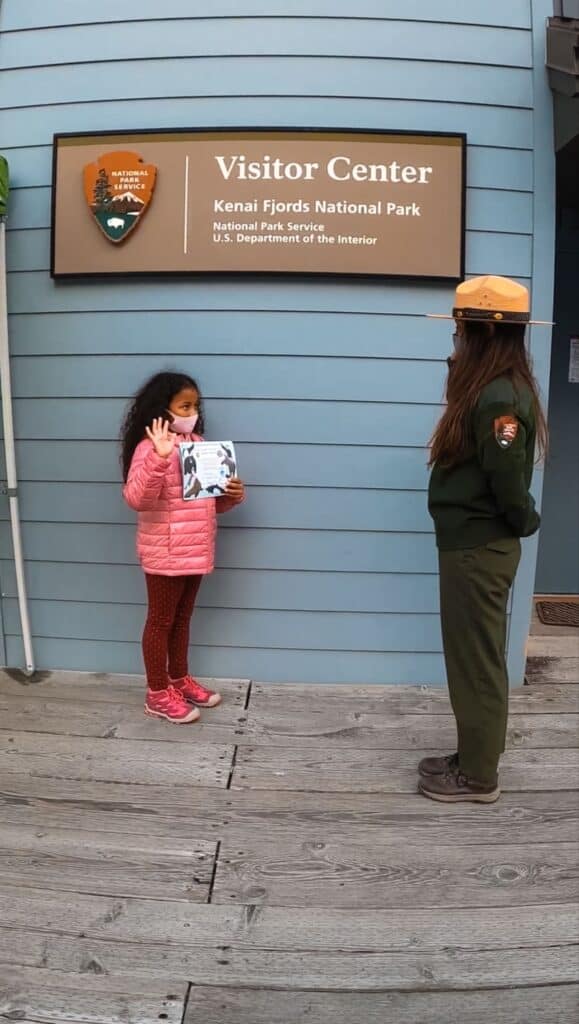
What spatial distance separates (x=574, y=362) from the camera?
4.50 m

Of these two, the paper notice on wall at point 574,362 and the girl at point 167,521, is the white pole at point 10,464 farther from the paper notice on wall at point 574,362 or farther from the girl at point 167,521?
the paper notice on wall at point 574,362

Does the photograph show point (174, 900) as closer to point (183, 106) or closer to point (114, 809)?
point (114, 809)

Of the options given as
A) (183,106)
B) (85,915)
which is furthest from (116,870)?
(183,106)

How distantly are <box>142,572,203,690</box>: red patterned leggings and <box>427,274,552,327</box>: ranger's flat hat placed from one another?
5.18ft

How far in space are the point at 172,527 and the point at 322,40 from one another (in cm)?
220

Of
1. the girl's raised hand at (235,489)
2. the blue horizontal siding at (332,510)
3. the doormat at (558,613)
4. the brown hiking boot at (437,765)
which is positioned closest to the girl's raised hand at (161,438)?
the girl's raised hand at (235,489)

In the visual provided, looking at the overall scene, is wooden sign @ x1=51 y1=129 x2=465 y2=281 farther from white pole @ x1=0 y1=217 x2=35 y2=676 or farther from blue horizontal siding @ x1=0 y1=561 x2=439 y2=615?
blue horizontal siding @ x1=0 y1=561 x2=439 y2=615

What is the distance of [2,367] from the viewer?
320 cm

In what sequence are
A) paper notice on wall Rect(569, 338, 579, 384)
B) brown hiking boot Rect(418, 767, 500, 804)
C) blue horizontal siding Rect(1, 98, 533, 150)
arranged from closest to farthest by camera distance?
1. brown hiking boot Rect(418, 767, 500, 804)
2. blue horizontal siding Rect(1, 98, 533, 150)
3. paper notice on wall Rect(569, 338, 579, 384)

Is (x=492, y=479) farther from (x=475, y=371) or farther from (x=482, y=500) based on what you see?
(x=475, y=371)

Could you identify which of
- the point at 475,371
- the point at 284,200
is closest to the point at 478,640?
the point at 475,371

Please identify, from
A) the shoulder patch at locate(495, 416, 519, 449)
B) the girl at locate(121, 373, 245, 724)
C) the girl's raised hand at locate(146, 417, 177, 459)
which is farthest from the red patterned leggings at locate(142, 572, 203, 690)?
the shoulder patch at locate(495, 416, 519, 449)

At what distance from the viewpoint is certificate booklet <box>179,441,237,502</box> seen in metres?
2.86

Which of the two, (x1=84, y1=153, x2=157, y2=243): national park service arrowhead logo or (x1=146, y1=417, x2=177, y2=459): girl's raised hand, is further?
(x1=84, y1=153, x2=157, y2=243): national park service arrowhead logo
